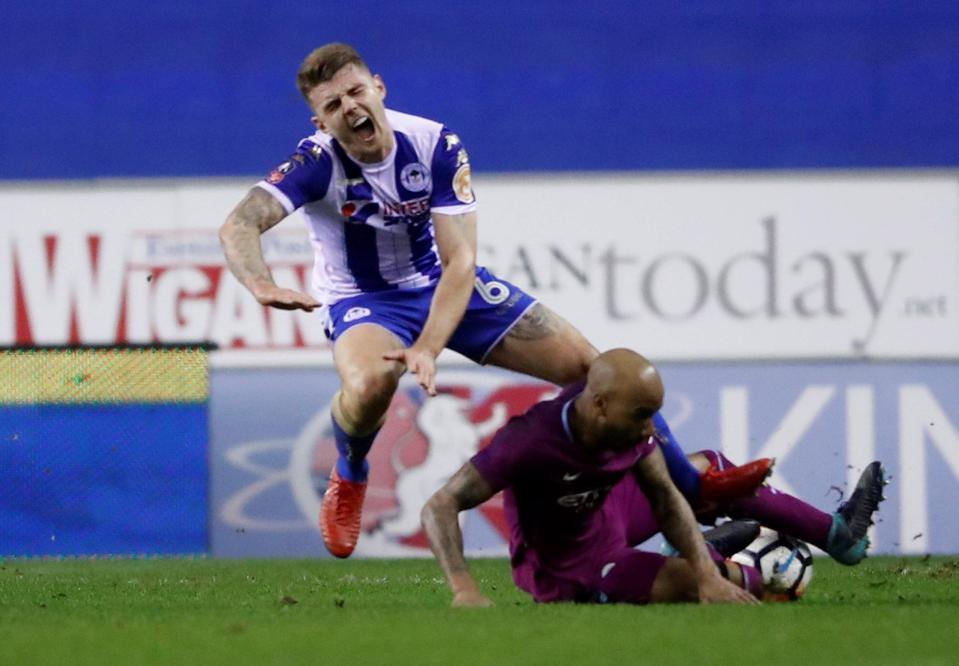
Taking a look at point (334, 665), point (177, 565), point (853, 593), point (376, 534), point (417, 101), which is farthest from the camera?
point (417, 101)

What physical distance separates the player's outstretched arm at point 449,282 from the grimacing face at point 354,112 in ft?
1.13

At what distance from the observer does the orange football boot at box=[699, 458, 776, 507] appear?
19.0ft

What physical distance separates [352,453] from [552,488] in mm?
1475

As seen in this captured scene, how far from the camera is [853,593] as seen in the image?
21.3ft

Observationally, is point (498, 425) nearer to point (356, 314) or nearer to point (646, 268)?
point (646, 268)

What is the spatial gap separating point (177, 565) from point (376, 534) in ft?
4.46

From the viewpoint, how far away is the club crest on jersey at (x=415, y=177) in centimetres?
639

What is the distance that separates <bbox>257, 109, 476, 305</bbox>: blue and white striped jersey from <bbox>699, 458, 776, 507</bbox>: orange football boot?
131 cm

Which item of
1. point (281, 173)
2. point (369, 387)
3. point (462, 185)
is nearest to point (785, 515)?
point (369, 387)

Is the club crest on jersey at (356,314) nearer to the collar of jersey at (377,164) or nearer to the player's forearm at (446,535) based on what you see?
the collar of jersey at (377,164)

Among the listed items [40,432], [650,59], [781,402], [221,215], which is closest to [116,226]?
[221,215]

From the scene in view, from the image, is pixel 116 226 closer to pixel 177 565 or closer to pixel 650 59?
pixel 177 565

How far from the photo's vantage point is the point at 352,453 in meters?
6.62

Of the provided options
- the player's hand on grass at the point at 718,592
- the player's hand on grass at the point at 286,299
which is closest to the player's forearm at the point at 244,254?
the player's hand on grass at the point at 286,299
